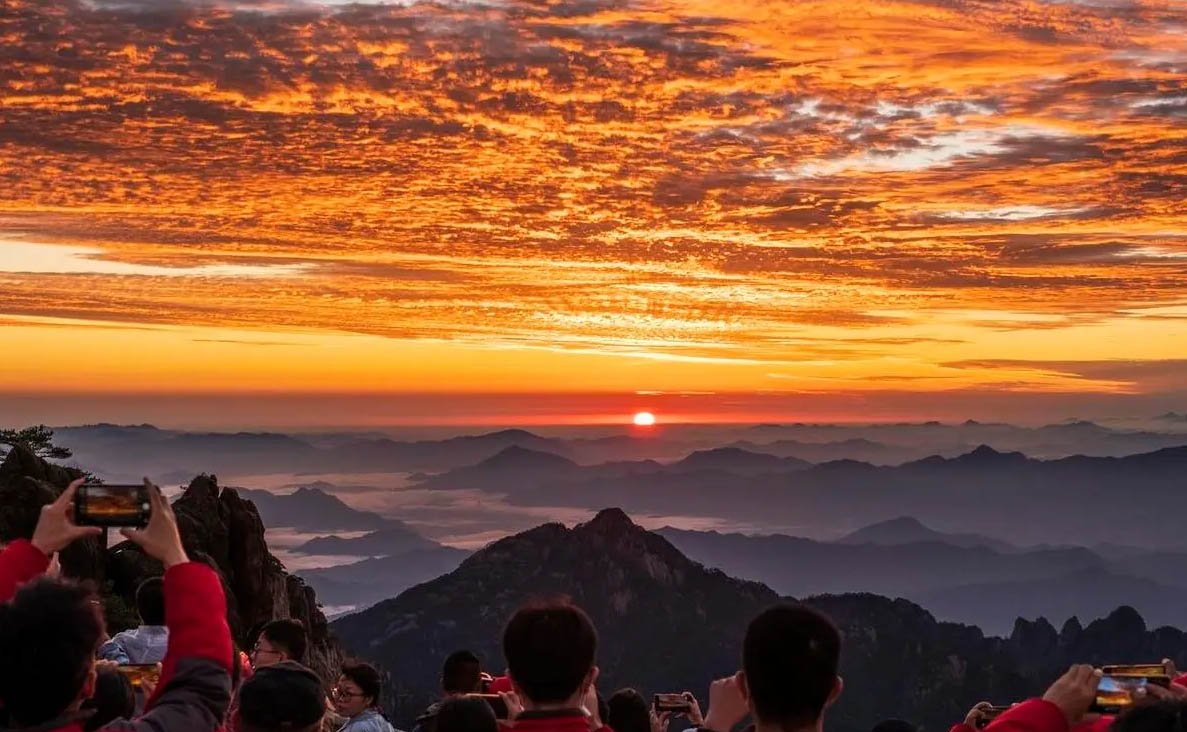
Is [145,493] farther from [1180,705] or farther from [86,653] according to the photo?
[1180,705]

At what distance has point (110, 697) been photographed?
721 centimetres

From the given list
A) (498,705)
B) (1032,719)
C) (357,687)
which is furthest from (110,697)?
(357,687)

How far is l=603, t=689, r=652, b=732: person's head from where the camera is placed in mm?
10562

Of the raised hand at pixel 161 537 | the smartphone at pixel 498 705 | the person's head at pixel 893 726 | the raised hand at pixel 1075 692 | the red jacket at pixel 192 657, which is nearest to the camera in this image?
the red jacket at pixel 192 657

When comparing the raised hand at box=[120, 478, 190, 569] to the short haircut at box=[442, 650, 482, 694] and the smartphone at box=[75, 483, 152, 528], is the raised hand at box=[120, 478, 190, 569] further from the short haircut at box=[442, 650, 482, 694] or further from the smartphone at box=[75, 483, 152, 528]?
the short haircut at box=[442, 650, 482, 694]

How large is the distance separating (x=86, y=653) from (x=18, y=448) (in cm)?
4566

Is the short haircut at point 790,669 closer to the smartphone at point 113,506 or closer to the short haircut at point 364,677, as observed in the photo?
the smartphone at point 113,506

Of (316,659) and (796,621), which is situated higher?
(796,621)

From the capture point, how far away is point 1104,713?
6398mm

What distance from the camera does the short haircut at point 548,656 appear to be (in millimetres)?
6867

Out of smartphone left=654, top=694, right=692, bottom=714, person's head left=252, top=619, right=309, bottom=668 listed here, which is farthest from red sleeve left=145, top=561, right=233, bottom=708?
person's head left=252, top=619, right=309, bottom=668

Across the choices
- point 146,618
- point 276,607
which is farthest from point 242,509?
point 146,618

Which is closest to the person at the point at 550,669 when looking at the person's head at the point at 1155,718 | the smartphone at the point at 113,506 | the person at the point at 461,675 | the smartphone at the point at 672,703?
the smartphone at the point at 113,506

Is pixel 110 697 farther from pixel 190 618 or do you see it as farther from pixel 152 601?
pixel 152 601
